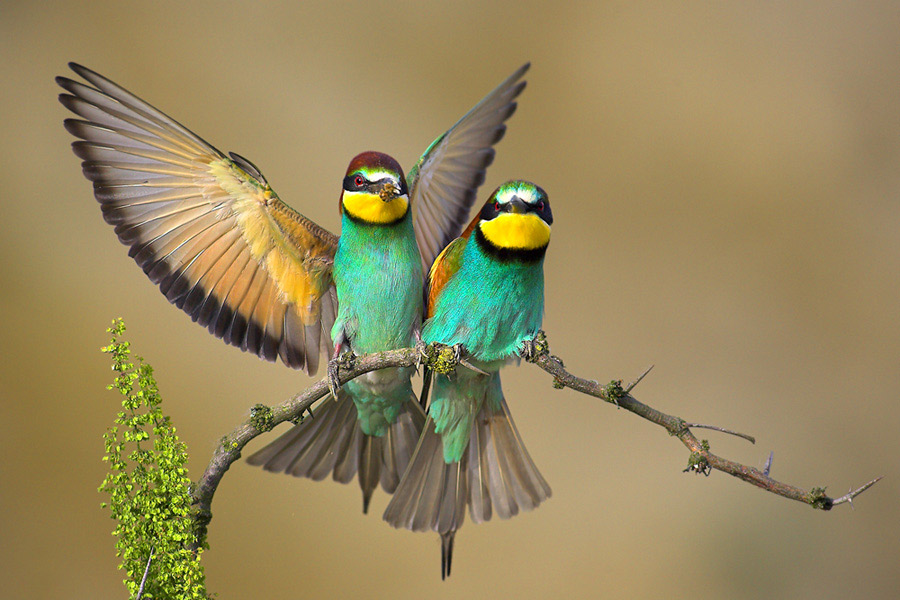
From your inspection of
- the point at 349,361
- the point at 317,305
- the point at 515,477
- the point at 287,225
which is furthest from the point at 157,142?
the point at 515,477

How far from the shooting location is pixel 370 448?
1.74m

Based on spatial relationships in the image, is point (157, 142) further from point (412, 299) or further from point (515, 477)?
point (515, 477)

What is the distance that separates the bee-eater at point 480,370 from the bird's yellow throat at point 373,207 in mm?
134

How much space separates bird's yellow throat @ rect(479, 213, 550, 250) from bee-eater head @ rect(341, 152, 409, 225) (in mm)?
190

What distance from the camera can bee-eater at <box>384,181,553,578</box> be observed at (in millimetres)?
1470

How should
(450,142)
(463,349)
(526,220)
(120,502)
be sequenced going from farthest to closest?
(450,142), (463,349), (526,220), (120,502)

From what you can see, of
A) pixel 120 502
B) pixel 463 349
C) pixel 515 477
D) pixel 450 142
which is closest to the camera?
pixel 120 502

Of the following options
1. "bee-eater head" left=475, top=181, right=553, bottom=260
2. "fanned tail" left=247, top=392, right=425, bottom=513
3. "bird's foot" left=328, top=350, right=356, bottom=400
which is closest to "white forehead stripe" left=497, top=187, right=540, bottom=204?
"bee-eater head" left=475, top=181, right=553, bottom=260

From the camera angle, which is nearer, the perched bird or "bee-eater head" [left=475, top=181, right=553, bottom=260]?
"bee-eater head" [left=475, top=181, right=553, bottom=260]

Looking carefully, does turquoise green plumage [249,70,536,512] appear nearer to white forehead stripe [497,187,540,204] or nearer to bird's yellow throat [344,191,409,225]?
bird's yellow throat [344,191,409,225]

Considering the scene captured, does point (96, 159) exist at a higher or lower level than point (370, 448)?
higher

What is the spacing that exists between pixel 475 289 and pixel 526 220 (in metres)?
0.16

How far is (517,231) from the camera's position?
57.1 inches

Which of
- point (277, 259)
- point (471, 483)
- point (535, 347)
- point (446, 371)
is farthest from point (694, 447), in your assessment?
point (277, 259)
